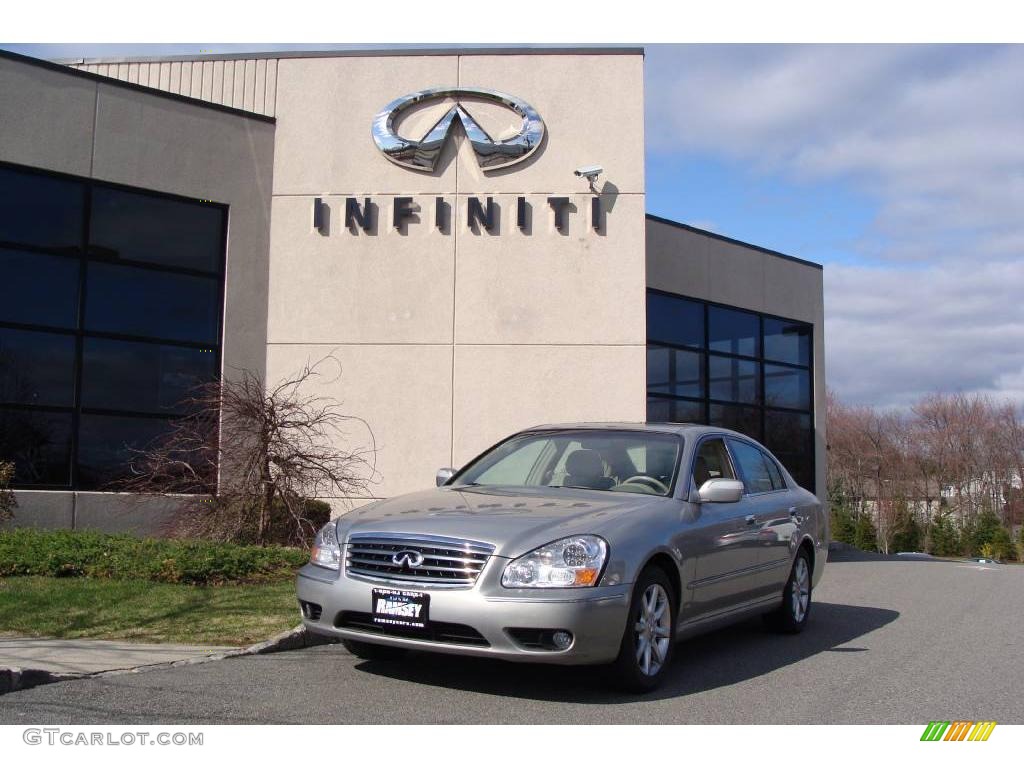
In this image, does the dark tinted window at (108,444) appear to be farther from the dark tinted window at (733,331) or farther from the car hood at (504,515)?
the dark tinted window at (733,331)

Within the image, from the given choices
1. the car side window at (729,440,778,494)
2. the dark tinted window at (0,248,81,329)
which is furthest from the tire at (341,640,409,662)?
the dark tinted window at (0,248,81,329)

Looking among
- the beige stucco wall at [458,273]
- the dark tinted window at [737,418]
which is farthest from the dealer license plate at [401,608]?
the dark tinted window at [737,418]

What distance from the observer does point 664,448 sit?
7297 millimetres

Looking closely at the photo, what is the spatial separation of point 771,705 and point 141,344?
10.6 metres

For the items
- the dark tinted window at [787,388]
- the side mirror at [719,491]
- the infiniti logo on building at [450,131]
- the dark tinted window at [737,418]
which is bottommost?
the side mirror at [719,491]

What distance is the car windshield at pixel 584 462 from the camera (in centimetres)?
704

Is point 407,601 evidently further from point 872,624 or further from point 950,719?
point 872,624

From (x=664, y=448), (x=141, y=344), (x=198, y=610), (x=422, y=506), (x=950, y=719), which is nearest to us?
(x=950, y=719)

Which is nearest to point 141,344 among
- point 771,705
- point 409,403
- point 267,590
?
point 409,403

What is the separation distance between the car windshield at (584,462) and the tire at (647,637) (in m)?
0.84

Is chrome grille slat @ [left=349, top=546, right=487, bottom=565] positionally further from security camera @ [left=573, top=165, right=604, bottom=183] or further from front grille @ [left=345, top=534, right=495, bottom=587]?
security camera @ [left=573, top=165, right=604, bottom=183]
